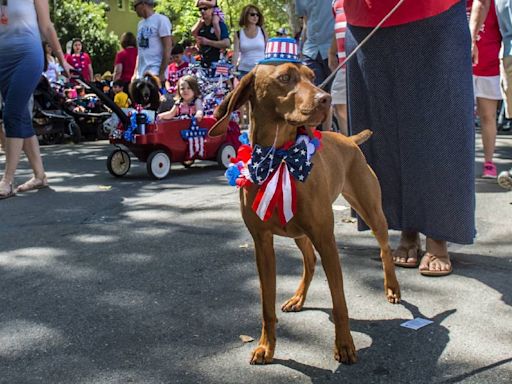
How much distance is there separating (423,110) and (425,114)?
0.03 m

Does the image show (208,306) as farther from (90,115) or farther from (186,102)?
(90,115)

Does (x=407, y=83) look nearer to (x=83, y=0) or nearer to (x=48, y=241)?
(x=48, y=241)

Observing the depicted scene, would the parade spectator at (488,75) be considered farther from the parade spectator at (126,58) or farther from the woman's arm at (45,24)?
the parade spectator at (126,58)

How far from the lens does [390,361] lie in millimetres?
2760

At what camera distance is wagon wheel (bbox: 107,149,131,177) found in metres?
7.68

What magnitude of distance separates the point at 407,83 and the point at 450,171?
549 mm

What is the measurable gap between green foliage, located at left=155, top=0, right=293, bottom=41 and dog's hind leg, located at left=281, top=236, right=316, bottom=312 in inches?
Result: 1126

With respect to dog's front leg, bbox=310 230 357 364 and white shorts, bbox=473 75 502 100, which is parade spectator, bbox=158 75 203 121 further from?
dog's front leg, bbox=310 230 357 364

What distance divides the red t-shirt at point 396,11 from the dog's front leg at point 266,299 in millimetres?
1576

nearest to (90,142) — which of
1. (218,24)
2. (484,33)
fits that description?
(218,24)

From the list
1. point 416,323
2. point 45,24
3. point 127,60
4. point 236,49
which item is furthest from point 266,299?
point 127,60

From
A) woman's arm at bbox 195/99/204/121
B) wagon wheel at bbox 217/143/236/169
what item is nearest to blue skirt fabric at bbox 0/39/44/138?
woman's arm at bbox 195/99/204/121

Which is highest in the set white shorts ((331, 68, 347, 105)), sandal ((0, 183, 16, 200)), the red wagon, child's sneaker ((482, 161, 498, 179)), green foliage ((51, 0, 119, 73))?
green foliage ((51, 0, 119, 73))

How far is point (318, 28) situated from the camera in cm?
716
